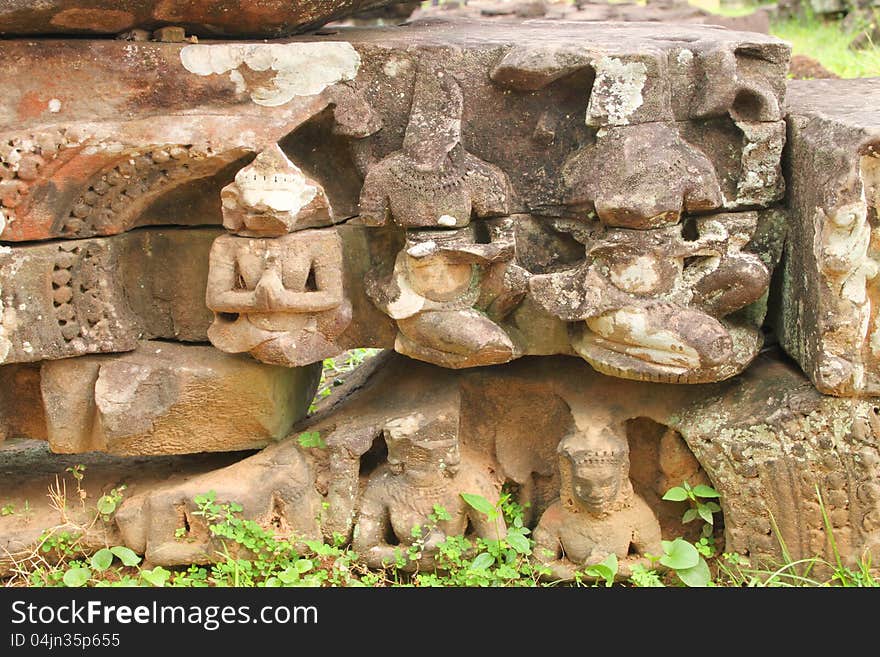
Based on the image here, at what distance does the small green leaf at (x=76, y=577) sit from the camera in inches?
119

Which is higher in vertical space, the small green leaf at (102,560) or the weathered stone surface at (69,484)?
the weathered stone surface at (69,484)

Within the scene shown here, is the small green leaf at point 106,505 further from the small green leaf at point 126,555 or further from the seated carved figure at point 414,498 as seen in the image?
the seated carved figure at point 414,498

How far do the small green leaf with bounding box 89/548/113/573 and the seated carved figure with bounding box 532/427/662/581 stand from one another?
4.33ft

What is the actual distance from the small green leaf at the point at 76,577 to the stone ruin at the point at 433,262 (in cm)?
15

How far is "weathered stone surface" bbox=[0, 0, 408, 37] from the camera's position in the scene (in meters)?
2.67

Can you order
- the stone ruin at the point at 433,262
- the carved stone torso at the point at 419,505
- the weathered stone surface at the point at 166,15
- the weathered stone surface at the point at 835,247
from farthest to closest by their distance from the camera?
the carved stone torso at the point at 419,505 < the stone ruin at the point at 433,262 < the weathered stone surface at the point at 166,15 < the weathered stone surface at the point at 835,247

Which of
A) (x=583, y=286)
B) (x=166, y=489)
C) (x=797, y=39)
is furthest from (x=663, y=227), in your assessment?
(x=797, y=39)

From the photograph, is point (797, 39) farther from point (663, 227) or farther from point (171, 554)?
point (171, 554)

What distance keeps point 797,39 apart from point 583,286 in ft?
22.6

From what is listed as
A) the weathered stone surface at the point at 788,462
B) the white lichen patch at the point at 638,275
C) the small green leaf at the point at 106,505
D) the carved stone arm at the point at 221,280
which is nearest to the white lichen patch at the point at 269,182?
the carved stone arm at the point at 221,280

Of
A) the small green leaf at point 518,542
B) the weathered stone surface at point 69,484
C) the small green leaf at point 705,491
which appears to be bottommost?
the weathered stone surface at point 69,484

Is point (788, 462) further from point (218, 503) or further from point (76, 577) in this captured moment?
point (76, 577)

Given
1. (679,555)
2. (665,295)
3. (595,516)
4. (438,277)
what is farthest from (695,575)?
(438,277)

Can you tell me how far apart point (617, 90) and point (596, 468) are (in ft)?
3.64
